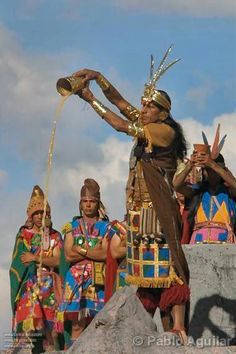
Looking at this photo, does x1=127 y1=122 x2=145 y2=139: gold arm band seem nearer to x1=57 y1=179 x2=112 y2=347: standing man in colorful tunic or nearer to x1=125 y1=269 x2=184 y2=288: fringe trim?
x1=125 y1=269 x2=184 y2=288: fringe trim

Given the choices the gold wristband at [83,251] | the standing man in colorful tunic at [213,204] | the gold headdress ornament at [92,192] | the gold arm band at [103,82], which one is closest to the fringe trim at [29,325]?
the gold wristband at [83,251]

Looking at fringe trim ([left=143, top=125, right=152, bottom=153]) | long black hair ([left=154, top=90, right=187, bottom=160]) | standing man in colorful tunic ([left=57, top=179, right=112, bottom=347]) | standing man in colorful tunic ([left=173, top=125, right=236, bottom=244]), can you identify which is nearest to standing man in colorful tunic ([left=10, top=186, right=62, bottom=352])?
standing man in colorful tunic ([left=57, top=179, right=112, bottom=347])

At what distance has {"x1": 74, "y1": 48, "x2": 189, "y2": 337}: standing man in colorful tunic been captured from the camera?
10617 millimetres

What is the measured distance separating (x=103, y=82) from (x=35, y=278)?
3.77 metres

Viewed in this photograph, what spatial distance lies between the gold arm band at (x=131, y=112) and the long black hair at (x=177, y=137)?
19cm

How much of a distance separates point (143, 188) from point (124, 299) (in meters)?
1.11

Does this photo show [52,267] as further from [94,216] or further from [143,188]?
[143,188]

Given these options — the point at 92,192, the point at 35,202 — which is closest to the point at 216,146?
the point at 92,192

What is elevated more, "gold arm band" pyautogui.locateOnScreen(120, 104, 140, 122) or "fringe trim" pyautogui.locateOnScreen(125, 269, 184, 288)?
"gold arm band" pyautogui.locateOnScreen(120, 104, 140, 122)

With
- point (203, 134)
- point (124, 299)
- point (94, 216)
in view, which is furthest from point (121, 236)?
point (124, 299)

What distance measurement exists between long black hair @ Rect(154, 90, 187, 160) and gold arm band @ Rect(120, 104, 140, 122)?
187 millimetres

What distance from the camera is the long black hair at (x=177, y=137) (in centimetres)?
1102

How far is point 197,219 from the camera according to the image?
1210 cm

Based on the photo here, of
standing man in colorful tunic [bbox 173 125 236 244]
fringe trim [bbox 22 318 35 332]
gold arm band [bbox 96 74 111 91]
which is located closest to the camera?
gold arm band [bbox 96 74 111 91]
